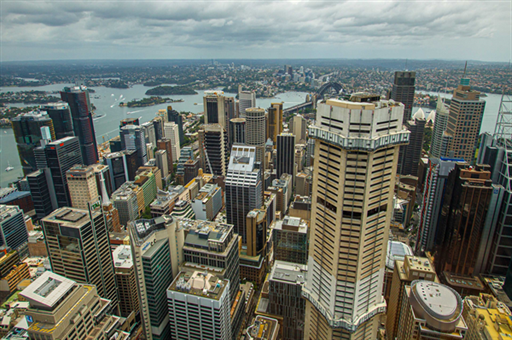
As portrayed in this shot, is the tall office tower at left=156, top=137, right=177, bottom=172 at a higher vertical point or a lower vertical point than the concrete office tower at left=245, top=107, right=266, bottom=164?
lower

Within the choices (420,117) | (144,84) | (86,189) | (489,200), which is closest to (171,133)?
(86,189)

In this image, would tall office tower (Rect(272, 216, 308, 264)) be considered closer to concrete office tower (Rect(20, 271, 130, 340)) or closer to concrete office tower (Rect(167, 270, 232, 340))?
concrete office tower (Rect(167, 270, 232, 340))

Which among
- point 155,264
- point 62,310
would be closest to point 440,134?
point 155,264

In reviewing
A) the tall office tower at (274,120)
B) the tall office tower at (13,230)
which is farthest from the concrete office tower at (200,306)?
the tall office tower at (274,120)

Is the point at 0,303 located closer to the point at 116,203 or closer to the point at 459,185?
the point at 116,203

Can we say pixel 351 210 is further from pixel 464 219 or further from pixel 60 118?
pixel 60 118

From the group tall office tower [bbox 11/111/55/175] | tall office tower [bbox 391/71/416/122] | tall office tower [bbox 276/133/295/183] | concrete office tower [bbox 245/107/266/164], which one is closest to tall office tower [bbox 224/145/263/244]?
tall office tower [bbox 276/133/295/183]

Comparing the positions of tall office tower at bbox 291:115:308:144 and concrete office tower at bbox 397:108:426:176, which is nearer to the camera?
concrete office tower at bbox 397:108:426:176

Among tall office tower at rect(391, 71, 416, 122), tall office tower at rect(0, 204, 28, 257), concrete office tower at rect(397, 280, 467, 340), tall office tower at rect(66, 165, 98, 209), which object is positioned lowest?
tall office tower at rect(0, 204, 28, 257)
